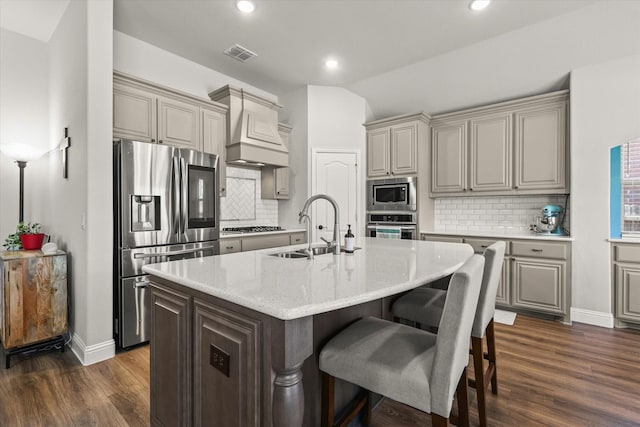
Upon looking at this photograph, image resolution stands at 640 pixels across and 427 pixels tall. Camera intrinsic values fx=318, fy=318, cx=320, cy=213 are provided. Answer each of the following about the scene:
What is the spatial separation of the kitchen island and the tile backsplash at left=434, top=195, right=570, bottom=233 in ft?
9.81

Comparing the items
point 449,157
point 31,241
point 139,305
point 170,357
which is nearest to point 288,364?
point 170,357

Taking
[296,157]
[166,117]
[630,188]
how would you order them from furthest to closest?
[296,157] < [166,117] < [630,188]

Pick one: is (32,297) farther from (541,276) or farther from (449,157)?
(541,276)

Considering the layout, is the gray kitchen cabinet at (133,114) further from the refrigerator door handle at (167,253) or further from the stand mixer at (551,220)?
the stand mixer at (551,220)

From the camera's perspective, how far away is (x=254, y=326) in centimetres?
104

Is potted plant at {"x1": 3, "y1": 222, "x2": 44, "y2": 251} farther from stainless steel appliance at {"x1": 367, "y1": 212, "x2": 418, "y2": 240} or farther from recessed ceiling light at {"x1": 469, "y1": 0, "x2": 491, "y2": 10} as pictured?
recessed ceiling light at {"x1": 469, "y1": 0, "x2": 491, "y2": 10}

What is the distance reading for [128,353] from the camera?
257 cm

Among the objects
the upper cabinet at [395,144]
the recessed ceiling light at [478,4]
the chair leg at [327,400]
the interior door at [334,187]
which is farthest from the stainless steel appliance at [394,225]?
the chair leg at [327,400]

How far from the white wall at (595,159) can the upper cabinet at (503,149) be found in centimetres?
18

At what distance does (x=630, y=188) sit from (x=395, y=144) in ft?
8.16

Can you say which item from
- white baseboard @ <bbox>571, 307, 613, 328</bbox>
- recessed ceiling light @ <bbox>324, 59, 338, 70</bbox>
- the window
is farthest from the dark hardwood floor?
recessed ceiling light @ <bbox>324, 59, 338, 70</bbox>

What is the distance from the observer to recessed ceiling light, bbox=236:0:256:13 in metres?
2.81

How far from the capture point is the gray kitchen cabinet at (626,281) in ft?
9.84

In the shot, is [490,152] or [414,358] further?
[490,152]
